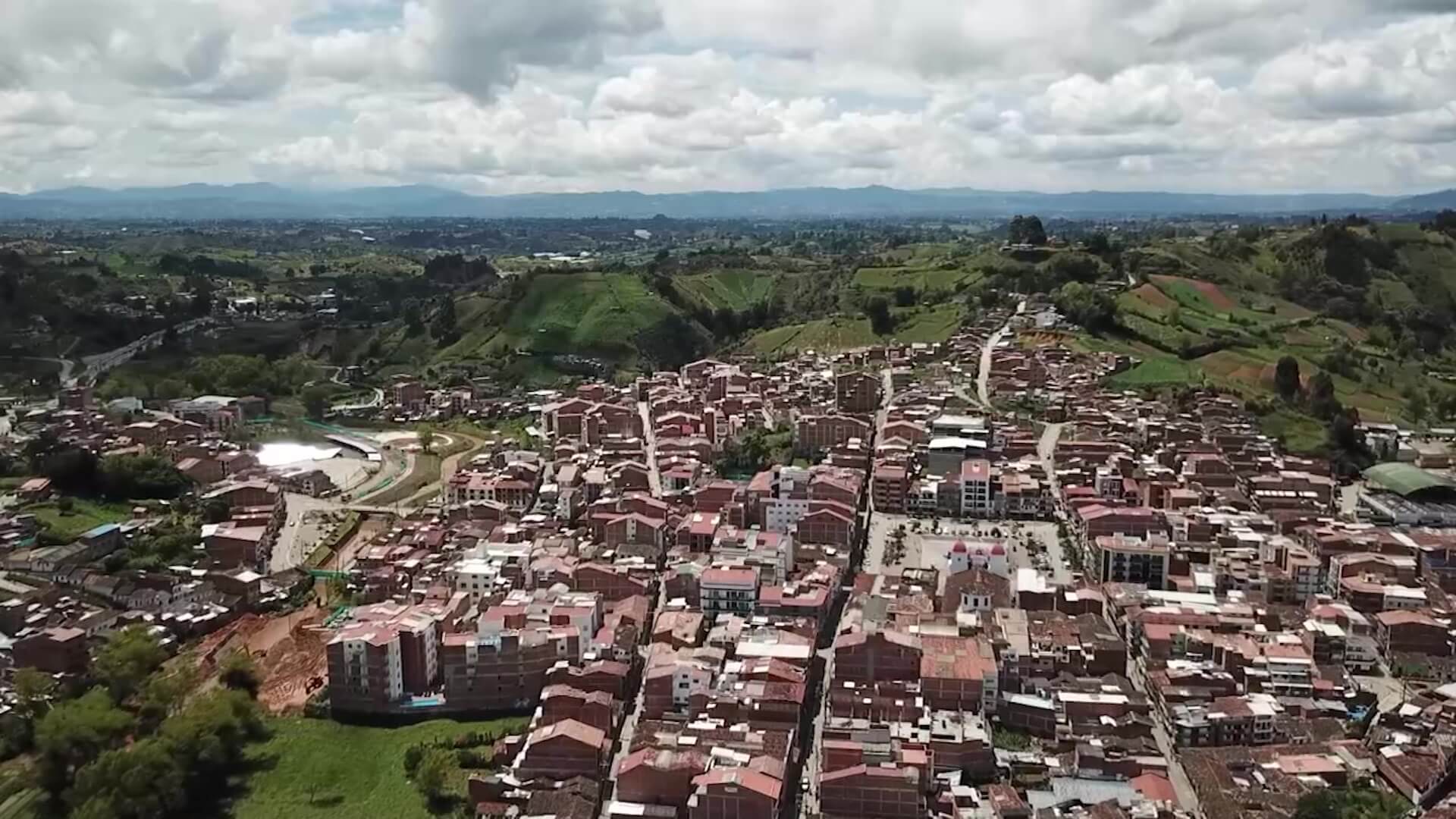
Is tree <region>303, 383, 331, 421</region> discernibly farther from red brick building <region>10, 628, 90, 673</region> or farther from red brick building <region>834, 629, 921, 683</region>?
red brick building <region>834, 629, 921, 683</region>

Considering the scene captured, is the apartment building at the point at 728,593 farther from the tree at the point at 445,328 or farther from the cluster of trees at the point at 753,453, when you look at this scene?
the tree at the point at 445,328

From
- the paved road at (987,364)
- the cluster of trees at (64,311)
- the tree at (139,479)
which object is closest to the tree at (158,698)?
the tree at (139,479)

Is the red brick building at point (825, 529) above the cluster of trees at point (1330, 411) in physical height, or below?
below

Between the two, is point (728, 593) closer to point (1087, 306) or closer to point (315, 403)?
point (315, 403)

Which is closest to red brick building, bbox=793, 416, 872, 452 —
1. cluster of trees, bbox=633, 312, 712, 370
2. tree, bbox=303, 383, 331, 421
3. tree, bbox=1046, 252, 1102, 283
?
tree, bbox=303, 383, 331, 421

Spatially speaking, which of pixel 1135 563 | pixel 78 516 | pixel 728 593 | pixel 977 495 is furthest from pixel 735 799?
pixel 78 516
